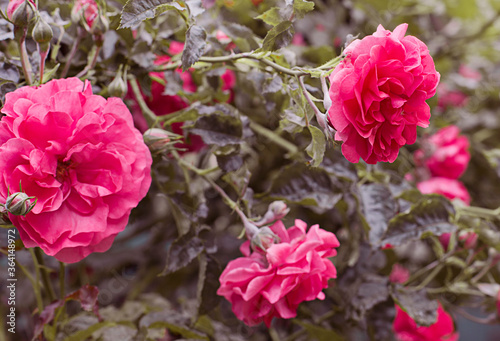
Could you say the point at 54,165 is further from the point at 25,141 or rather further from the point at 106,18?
the point at 106,18

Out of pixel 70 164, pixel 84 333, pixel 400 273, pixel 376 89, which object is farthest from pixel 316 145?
pixel 400 273

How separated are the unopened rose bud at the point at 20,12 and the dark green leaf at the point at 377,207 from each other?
0.32 m

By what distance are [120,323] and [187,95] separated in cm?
22

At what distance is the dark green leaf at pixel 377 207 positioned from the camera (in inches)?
16.5

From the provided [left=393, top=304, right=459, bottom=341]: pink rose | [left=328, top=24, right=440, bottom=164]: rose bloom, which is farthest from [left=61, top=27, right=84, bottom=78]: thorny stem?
[left=393, top=304, right=459, bottom=341]: pink rose

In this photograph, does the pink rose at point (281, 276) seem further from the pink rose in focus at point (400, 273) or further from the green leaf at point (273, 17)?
the pink rose in focus at point (400, 273)

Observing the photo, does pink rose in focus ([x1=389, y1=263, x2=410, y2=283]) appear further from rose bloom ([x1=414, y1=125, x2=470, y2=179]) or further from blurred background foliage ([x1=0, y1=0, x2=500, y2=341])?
rose bloom ([x1=414, y1=125, x2=470, y2=179])

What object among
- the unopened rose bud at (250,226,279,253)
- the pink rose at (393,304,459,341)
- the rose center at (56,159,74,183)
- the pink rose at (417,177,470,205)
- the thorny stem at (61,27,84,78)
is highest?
the thorny stem at (61,27,84,78)

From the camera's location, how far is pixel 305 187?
17.2 inches

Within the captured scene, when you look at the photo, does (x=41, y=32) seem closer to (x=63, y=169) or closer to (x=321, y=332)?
(x=63, y=169)

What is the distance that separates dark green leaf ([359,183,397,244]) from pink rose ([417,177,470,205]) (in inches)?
5.4

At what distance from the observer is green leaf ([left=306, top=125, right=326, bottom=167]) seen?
0.99ft

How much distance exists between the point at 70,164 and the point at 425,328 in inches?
17.7

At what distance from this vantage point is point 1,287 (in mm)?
570
